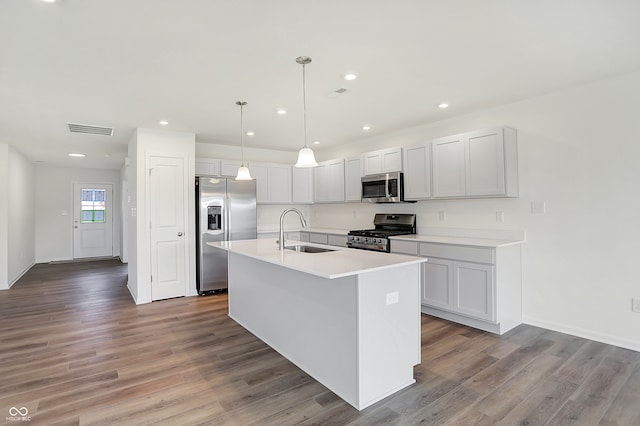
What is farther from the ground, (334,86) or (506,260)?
(334,86)

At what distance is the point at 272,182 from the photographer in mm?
6215

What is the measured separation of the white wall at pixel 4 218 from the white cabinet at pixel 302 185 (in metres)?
4.65

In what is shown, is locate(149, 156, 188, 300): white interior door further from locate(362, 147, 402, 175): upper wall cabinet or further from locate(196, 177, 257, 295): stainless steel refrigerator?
locate(362, 147, 402, 175): upper wall cabinet

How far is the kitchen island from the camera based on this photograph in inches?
88.3

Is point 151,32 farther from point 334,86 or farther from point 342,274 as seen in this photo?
point 342,274

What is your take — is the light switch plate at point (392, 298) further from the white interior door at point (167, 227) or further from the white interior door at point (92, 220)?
the white interior door at point (92, 220)

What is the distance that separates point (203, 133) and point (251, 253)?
9.28 feet

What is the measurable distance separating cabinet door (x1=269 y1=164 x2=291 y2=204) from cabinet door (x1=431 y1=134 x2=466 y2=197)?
288 cm

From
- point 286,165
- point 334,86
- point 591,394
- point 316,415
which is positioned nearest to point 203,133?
point 286,165

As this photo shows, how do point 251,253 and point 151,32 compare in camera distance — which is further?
point 251,253

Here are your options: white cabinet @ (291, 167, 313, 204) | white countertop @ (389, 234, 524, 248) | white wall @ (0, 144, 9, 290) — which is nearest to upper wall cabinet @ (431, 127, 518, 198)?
white countertop @ (389, 234, 524, 248)

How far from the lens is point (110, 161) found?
754 centimetres

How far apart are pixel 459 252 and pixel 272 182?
3600 millimetres

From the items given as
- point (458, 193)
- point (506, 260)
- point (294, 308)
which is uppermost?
point (458, 193)
